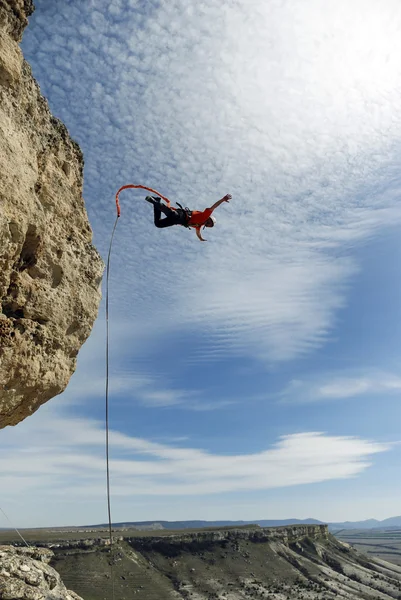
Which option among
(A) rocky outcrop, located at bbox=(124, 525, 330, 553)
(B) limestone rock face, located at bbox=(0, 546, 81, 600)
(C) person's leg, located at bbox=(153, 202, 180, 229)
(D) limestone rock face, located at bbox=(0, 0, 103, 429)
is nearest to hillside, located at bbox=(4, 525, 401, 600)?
(A) rocky outcrop, located at bbox=(124, 525, 330, 553)

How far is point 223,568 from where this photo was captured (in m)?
94.2

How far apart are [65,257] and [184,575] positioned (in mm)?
92916

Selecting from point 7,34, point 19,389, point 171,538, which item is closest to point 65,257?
point 19,389

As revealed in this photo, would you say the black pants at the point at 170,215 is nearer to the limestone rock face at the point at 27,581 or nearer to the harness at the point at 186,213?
the harness at the point at 186,213

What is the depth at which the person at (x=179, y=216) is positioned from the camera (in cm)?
1459

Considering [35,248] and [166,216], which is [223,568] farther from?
[35,248]

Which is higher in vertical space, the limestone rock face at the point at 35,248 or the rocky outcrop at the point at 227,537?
the limestone rock face at the point at 35,248

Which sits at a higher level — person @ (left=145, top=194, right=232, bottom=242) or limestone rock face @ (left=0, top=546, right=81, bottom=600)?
person @ (left=145, top=194, right=232, bottom=242)

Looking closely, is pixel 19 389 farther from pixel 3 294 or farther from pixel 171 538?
pixel 171 538

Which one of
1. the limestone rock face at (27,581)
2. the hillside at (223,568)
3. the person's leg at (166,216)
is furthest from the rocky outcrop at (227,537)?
the person's leg at (166,216)

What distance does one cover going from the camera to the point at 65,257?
12477 mm

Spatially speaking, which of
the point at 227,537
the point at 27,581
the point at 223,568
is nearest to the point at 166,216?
the point at 27,581

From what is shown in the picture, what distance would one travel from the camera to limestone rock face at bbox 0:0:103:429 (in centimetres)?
1056

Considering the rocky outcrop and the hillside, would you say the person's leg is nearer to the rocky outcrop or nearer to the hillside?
the hillside
